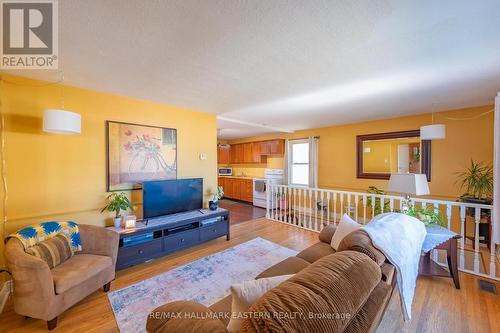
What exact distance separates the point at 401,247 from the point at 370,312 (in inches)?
29.7

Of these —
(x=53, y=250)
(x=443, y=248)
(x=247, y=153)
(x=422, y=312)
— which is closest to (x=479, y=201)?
(x=443, y=248)

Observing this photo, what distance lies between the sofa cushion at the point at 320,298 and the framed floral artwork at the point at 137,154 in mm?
2922

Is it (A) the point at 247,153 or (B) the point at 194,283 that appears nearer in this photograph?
(B) the point at 194,283

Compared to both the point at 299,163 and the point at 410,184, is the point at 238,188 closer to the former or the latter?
the point at 299,163

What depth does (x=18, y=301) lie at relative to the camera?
1701 millimetres

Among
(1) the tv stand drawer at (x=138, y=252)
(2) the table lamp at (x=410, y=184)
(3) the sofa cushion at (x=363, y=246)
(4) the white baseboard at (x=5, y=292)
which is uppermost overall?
(2) the table lamp at (x=410, y=184)

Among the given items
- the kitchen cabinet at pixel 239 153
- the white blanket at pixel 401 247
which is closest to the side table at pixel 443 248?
the white blanket at pixel 401 247

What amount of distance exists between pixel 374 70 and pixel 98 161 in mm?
3561

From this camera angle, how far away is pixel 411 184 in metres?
2.45

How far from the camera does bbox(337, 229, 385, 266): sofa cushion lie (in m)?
1.20

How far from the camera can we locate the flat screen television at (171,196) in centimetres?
298

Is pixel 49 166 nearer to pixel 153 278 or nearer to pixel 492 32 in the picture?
pixel 153 278

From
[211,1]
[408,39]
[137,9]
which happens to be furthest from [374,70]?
[137,9]

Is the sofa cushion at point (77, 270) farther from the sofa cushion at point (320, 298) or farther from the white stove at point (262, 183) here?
the white stove at point (262, 183)
